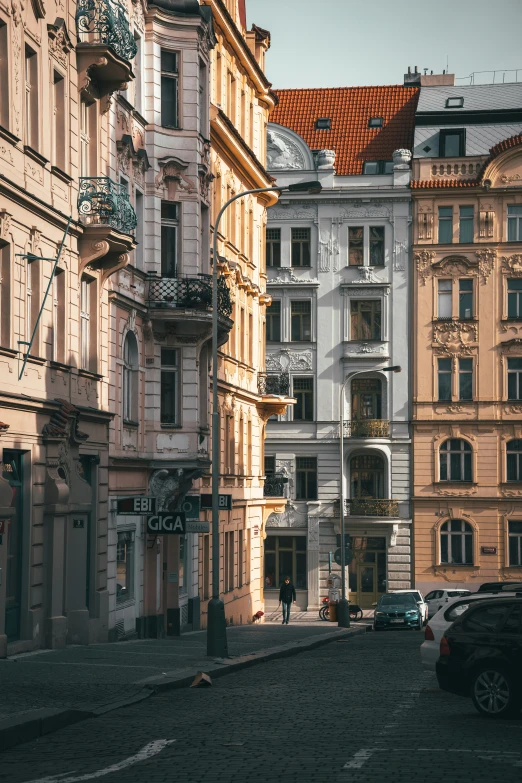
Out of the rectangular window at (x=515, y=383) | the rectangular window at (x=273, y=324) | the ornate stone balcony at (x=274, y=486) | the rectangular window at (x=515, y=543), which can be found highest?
the rectangular window at (x=273, y=324)

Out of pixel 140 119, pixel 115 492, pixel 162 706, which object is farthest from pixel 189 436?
pixel 162 706

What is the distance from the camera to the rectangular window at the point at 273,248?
63.7 metres

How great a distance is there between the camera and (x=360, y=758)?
12398 millimetres

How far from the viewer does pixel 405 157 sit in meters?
63.1

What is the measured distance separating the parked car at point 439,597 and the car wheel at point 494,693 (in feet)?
110

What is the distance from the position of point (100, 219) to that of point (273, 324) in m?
35.8

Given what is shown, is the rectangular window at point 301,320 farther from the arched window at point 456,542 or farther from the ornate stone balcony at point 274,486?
the arched window at point 456,542

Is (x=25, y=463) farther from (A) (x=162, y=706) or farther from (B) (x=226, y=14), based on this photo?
(B) (x=226, y=14)

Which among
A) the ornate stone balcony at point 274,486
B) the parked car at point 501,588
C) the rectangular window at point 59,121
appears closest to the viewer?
the parked car at point 501,588

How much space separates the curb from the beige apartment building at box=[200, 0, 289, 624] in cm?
1312

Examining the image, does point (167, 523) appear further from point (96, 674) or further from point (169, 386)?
point (96, 674)

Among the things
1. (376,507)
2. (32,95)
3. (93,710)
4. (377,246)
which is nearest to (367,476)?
(376,507)

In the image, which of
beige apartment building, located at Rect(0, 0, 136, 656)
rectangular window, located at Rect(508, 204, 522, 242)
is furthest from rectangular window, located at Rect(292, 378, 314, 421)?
beige apartment building, located at Rect(0, 0, 136, 656)

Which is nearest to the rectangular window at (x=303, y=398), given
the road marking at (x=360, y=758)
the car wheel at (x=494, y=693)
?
the car wheel at (x=494, y=693)
